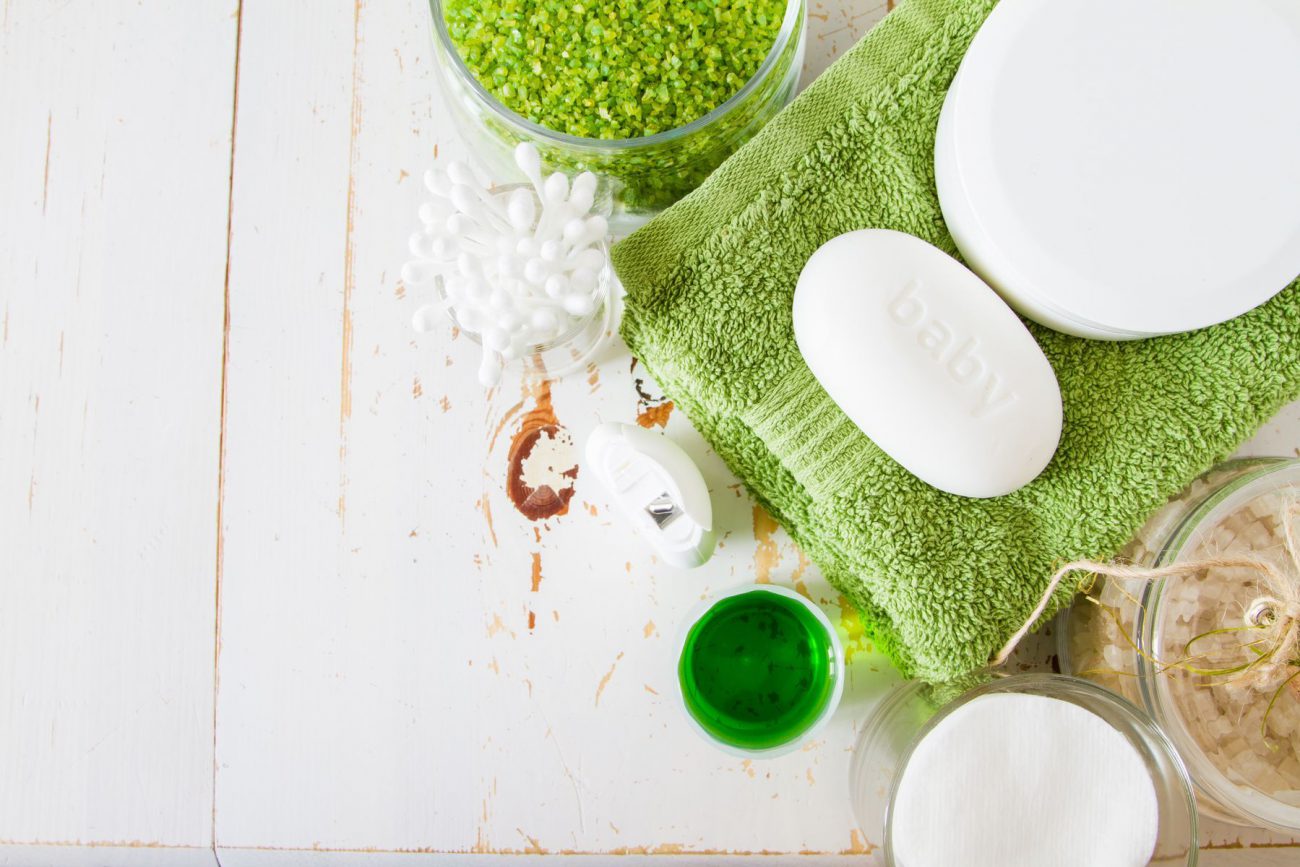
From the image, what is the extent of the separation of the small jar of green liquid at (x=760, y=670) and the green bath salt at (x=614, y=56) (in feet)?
0.81

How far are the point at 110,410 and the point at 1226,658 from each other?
60 cm

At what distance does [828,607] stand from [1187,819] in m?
0.19

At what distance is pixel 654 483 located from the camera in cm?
47

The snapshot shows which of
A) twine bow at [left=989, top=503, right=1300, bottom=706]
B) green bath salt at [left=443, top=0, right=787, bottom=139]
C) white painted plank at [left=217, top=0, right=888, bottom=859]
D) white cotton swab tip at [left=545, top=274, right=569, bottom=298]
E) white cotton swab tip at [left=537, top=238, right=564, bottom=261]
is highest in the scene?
green bath salt at [left=443, top=0, right=787, bottom=139]

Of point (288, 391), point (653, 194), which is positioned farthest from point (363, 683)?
point (653, 194)

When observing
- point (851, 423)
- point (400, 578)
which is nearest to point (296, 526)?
point (400, 578)

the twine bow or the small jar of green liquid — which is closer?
the twine bow

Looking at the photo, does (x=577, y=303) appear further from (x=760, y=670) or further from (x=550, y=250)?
(x=760, y=670)

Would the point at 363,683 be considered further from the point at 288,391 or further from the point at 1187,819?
the point at 1187,819

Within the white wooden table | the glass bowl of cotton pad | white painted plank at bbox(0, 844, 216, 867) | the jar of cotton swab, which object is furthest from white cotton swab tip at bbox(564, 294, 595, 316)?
white painted plank at bbox(0, 844, 216, 867)

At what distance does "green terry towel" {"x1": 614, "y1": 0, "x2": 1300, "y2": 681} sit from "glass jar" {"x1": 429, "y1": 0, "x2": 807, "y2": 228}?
2 cm

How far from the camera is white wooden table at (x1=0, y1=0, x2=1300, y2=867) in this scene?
52cm

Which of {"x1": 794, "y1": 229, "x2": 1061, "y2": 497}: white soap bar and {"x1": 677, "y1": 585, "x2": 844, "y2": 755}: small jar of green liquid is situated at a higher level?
{"x1": 794, "y1": 229, "x2": 1061, "y2": 497}: white soap bar

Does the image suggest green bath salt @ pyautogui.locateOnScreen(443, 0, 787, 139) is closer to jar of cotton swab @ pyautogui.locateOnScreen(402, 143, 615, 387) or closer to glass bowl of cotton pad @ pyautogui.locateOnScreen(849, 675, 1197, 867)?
jar of cotton swab @ pyautogui.locateOnScreen(402, 143, 615, 387)
